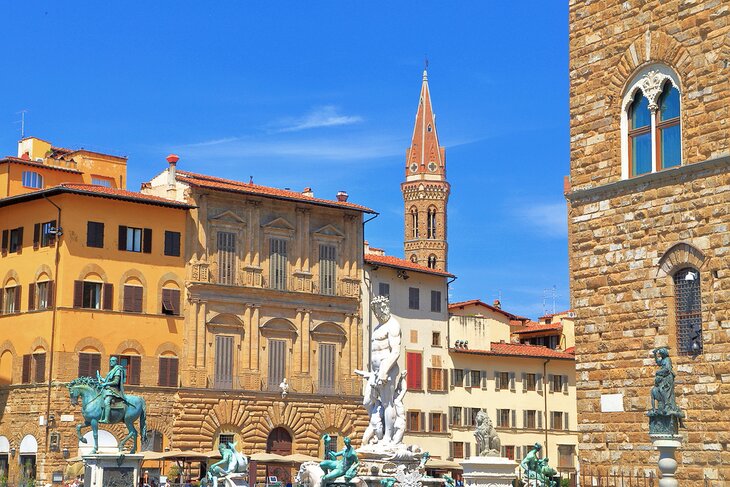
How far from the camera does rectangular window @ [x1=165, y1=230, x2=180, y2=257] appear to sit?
151ft

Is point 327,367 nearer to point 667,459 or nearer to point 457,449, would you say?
point 457,449

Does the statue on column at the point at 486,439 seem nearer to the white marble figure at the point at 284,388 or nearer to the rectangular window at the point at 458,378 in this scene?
the white marble figure at the point at 284,388

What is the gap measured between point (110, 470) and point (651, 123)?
1090 centimetres

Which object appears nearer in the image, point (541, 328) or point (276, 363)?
point (276, 363)

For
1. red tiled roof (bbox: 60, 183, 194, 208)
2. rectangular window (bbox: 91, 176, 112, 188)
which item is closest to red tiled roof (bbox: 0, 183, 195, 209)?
red tiled roof (bbox: 60, 183, 194, 208)

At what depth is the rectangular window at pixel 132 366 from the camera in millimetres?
43969

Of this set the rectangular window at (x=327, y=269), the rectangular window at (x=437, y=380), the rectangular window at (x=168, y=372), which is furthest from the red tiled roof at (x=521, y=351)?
the rectangular window at (x=168, y=372)

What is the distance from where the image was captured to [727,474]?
17.8 m

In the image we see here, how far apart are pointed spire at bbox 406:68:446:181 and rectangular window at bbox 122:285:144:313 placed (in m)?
68.1

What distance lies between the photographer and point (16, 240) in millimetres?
46156

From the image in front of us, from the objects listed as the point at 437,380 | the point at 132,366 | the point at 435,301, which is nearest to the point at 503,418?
the point at 437,380

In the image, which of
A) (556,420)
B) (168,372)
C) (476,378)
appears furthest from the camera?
(556,420)

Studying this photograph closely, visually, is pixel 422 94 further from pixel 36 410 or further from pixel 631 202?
pixel 631 202

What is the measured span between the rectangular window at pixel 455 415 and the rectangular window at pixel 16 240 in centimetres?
2046
